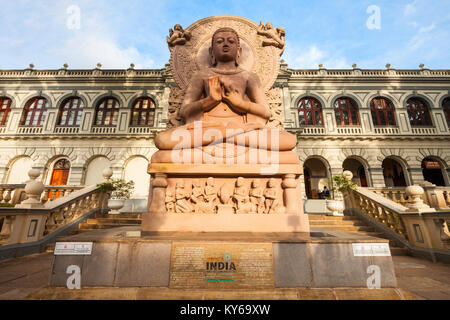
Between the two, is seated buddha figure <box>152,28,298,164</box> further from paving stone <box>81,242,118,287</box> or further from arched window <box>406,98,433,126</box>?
arched window <box>406,98,433,126</box>

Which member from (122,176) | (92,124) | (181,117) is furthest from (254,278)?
(92,124)

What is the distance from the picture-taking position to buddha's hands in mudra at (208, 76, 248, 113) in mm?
3545

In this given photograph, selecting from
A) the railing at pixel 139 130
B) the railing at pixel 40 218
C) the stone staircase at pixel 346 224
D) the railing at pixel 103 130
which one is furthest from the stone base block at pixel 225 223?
the railing at pixel 103 130

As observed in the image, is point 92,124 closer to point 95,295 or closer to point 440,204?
point 95,295

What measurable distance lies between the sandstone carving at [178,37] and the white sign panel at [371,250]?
16.2 feet

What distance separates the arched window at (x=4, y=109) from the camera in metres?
18.1

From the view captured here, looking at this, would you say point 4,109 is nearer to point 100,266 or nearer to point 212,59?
point 212,59

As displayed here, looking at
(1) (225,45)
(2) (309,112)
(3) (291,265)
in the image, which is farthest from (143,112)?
(3) (291,265)

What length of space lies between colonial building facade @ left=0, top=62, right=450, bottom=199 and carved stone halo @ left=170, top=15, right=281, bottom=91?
1217 centimetres

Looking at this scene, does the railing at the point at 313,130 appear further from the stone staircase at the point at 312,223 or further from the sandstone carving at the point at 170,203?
the sandstone carving at the point at 170,203

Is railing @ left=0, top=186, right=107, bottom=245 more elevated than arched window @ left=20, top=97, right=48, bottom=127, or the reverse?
arched window @ left=20, top=97, right=48, bottom=127

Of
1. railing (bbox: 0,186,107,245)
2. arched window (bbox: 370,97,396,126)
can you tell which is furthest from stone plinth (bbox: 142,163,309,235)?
arched window (bbox: 370,97,396,126)

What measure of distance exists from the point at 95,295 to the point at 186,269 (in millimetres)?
828

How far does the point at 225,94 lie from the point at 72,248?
3.08 metres
